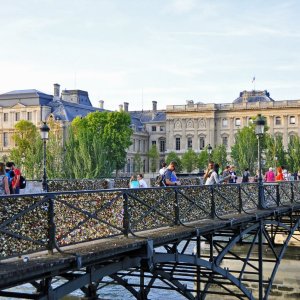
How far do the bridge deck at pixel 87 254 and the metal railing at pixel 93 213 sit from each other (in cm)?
14

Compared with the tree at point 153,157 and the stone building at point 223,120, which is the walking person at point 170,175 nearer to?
the stone building at point 223,120

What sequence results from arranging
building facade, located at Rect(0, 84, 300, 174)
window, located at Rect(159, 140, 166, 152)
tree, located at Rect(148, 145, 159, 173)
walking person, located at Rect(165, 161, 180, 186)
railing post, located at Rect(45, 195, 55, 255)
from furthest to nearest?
window, located at Rect(159, 140, 166, 152) < tree, located at Rect(148, 145, 159, 173) < building facade, located at Rect(0, 84, 300, 174) < walking person, located at Rect(165, 161, 180, 186) < railing post, located at Rect(45, 195, 55, 255)

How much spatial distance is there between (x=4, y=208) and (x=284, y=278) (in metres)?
20.3

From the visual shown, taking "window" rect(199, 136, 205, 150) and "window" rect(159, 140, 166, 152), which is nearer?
"window" rect(199, 136, 205, 150)

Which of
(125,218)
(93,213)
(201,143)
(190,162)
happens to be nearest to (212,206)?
(125,218)

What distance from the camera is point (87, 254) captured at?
30.3ft

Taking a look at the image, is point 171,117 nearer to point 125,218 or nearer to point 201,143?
point 201,143

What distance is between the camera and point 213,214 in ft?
51.5

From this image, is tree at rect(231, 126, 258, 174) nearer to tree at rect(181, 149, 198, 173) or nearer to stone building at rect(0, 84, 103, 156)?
tree at rect(181, 149, 198, 173)

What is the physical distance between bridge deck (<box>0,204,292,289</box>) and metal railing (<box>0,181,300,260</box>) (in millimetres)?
137

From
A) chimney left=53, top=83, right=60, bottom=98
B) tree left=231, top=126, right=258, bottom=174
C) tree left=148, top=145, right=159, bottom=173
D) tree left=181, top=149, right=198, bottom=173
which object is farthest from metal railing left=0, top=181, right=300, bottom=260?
tree left=148, top=145, right=159, bottom=173

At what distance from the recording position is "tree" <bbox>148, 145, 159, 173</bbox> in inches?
4700

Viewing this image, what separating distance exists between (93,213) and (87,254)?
1.28 metres

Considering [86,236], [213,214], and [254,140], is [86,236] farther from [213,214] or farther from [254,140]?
[254,140]
